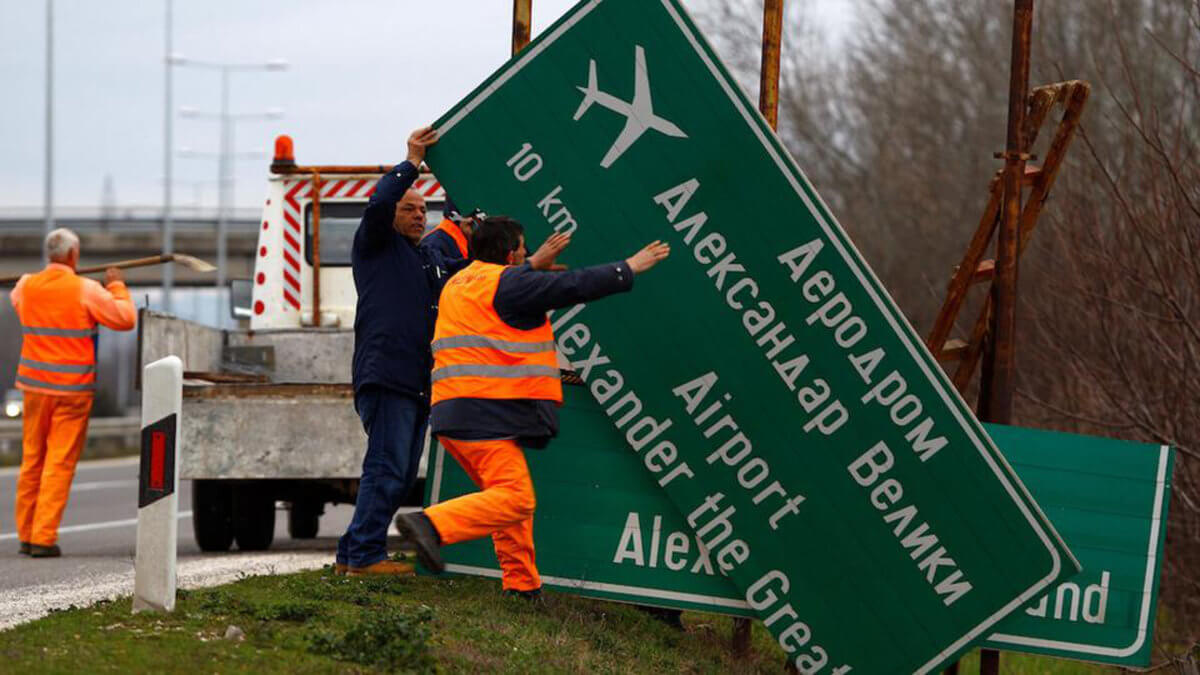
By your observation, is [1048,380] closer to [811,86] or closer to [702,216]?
[702,216]

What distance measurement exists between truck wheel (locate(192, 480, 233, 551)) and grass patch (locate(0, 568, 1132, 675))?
424cm

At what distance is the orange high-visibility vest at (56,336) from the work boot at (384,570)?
436 cm

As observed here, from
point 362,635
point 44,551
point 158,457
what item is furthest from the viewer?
point 44,551

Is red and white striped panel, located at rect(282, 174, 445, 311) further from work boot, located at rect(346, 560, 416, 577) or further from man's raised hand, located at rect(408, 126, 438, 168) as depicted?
man's raised hand, located at rect(408, 126, 438, 168)

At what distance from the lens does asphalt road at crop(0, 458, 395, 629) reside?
9363 mm

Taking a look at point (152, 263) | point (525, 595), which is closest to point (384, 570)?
point (525, 595)

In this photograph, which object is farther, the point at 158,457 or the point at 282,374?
the point at 282,374

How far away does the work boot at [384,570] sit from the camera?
349 inches

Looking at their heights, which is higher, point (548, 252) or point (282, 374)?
point (548, 252)

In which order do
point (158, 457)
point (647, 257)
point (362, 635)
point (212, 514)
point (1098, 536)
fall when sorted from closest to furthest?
point (362, 635), point (158, 457), point (647, 257), point (1098, 536), point (212, 514)

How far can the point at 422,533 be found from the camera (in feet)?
25.7

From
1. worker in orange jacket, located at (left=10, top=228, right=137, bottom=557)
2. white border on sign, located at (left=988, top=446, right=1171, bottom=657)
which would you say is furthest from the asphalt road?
white border on sign, located at (left=988, top=446, right=1171, bottom=657)

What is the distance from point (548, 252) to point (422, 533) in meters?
1.16

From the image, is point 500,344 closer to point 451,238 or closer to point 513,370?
point 513,370
